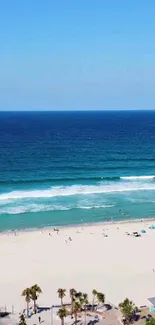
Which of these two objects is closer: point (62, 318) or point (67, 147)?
point (62, 318)

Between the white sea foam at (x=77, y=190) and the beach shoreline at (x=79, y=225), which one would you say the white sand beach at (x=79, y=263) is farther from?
the white sea foam at (x=77, y=190)

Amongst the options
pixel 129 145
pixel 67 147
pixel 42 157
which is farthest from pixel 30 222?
pixel 129 145

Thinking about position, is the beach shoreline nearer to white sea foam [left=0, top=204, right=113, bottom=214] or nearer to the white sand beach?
the white sand beach

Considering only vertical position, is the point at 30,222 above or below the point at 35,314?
above

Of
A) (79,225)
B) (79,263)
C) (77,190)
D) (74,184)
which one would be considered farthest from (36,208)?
(79,263)

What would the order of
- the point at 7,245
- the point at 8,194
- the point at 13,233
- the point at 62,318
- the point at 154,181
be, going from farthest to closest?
the point at 154,181 → the point at 8,194 → the point at 13,233 → the point at 7,245 → the point at 62,318

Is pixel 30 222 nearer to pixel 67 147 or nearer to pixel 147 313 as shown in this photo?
pixel 147 313
